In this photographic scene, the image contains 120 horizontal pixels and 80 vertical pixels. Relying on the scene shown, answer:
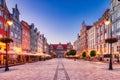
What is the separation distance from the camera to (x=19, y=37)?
78938 millimetres

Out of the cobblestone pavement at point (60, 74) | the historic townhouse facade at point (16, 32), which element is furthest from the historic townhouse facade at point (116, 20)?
the cobblestone pavement at point (60, 74)

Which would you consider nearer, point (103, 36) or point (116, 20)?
point (116, 20)

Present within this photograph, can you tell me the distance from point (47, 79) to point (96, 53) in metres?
79.7

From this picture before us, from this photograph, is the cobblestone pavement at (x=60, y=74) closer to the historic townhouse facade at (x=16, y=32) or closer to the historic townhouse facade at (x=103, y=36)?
the historic townhouse facade at (x=16, y=32)

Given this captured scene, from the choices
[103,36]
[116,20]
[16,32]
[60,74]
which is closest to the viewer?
[60,74]

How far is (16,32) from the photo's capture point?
73312 millimetres

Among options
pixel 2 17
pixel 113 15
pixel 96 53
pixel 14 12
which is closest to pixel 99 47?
pixel 96 53

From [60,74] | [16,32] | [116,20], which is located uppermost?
[116,20]

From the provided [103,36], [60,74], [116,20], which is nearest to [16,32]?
[116,20]

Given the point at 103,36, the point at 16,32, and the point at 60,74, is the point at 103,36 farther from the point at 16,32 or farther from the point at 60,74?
the point at 60,74

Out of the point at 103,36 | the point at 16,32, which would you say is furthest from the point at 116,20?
the point at 16,32

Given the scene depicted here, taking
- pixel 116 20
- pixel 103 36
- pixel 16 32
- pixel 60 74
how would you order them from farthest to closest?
pixel 103 36 < pixel 16 32 < pixel 116 20 < pixel 60 74

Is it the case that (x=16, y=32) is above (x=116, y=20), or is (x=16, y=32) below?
below

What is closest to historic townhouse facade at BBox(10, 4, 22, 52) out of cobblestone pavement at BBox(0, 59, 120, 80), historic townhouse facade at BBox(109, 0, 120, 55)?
historic townhouse facade at BBox(109, 0, 120, 55)
